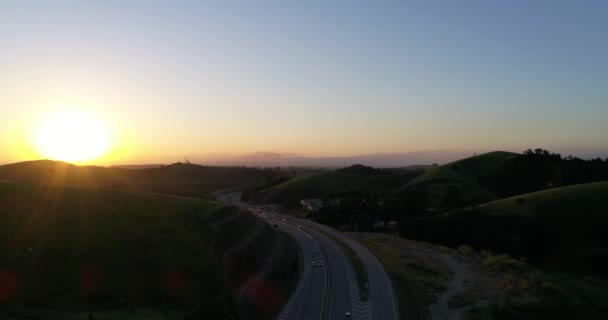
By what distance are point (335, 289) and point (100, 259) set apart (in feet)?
102

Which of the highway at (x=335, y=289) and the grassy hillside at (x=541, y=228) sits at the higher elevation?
the grassy hillside at (x=541, y=228)

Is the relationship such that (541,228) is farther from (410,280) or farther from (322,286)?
(322,286)

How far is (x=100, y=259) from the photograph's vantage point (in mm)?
50094

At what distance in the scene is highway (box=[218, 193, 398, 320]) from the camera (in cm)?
5294

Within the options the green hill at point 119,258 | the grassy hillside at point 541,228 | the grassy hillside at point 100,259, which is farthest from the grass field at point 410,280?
the grassy hillside at point 100,259

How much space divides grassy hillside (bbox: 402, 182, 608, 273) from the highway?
2775 centimetres

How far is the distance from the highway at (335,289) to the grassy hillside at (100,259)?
1244cm

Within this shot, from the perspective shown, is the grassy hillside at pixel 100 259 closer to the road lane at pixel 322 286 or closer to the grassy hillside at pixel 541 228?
the road lane at pixel 322 286

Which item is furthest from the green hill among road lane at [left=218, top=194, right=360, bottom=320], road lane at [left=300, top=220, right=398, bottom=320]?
road lane at [left=300, top=220, right=398, bottom=320]

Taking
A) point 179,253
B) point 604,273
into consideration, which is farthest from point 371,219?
point 179,253

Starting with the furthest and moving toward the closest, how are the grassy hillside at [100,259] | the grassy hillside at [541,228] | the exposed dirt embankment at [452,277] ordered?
the grassy hillside at [541,228]
the exposed dirt embankment at [452,277]
the grassy hillside at [100,259]

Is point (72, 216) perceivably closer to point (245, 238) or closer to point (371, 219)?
point (245, 238)

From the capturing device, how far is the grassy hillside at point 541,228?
3526 inches

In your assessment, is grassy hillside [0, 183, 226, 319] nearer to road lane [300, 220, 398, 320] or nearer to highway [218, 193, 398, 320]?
highway [218, 193, 398, 320]
